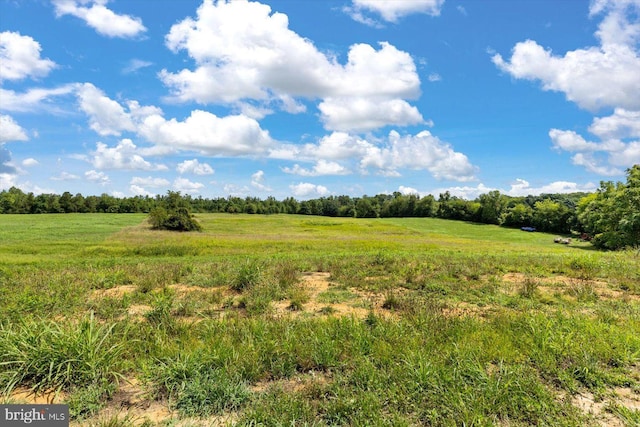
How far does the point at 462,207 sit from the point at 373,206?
31.5 metres

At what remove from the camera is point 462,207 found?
337ft

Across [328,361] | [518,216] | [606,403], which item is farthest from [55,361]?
[518,216]

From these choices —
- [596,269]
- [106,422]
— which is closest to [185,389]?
[106,422]

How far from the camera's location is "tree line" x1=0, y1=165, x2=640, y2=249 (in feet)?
147

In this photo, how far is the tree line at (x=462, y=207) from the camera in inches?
1768

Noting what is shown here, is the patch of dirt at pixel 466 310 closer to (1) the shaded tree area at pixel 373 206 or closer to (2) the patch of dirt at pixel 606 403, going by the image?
(2) the patch of dirt at pixel 606 403

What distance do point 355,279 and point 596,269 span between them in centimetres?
1011

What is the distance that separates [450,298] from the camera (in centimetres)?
965

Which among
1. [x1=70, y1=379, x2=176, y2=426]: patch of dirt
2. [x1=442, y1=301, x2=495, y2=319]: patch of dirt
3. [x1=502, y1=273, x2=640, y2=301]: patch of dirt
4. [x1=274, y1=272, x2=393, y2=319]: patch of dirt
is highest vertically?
[x1=502, y1=273, x2=640, y2=301]: patch of dirt

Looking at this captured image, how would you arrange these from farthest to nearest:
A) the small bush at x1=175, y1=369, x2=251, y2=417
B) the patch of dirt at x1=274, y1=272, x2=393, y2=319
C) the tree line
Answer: the tree line
the patch of dirt at x1=274, y1=272, x2=393, y2=319
the small bush at x1=175, y1=369, x2=251, y2=417

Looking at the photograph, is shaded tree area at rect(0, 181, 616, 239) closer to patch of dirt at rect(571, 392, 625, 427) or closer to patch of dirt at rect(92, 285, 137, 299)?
patch of dirt at rect(92, 285, 137, 299)

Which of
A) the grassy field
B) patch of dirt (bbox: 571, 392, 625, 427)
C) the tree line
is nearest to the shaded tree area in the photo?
the tree line

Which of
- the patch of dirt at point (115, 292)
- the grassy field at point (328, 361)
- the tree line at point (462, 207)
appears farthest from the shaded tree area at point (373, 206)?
the grassy field at point (328, 361)

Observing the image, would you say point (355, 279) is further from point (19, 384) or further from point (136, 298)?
point (19, 384)
